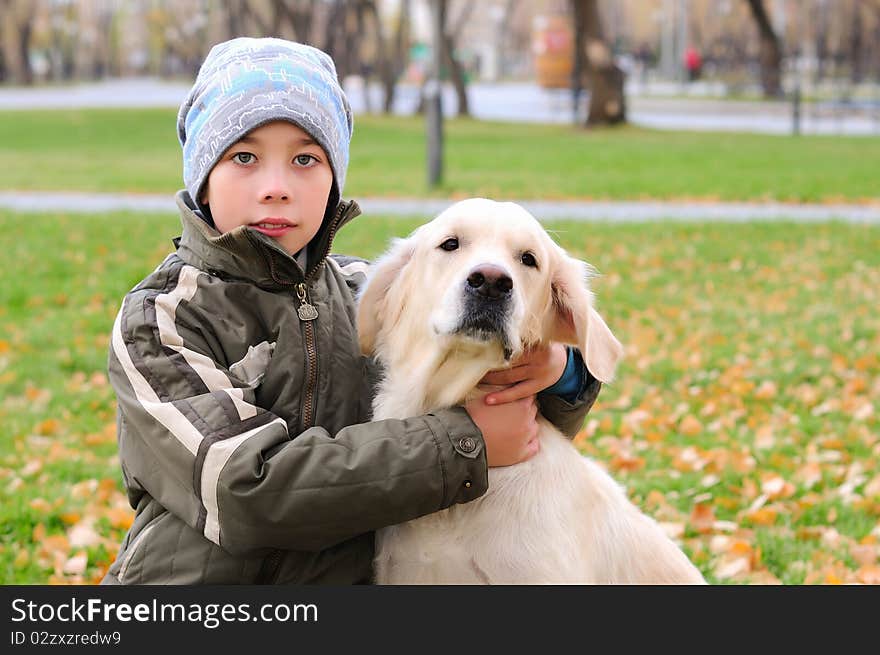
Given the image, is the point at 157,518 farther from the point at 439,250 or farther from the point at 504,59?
the point at 504,59

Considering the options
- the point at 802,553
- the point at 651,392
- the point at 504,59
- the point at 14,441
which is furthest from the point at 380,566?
the point at 504,59

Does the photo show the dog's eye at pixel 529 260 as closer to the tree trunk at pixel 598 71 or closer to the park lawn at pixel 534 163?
the park lawn at pixel 534 163

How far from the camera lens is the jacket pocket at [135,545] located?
275 centimetres

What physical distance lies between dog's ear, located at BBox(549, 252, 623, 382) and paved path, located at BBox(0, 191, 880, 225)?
31.7 feet

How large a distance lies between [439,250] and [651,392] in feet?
14.0

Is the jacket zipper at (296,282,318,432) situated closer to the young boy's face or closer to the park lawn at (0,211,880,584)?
the young boy's face

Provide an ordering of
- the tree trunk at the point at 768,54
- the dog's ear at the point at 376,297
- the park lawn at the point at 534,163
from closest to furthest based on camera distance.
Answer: the dog's ear at the point at 376,297
the park lawn at the point at 534,163
the tree trunk at the point at 768,54

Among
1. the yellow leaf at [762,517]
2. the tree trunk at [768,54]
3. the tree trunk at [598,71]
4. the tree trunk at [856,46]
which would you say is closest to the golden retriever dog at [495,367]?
the yellow leaf at [762,517]

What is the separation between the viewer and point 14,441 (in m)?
5.88

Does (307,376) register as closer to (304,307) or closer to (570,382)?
(304,307)

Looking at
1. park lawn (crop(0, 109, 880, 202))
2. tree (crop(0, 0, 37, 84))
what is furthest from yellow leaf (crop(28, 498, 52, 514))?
tree (crop(0, 0, 37, 84))

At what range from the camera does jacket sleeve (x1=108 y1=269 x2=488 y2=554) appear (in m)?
2.51

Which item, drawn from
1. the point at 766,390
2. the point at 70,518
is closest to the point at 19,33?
the point at 766,390

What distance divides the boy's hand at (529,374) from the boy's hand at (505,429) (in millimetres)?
24
